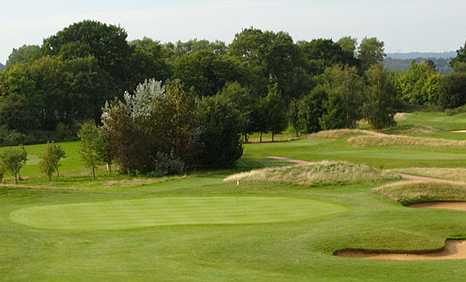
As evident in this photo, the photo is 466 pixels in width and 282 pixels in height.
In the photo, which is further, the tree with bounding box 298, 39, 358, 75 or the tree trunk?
the tree with bounding box 298, 39, 358, 75

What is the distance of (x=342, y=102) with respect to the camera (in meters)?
82.1

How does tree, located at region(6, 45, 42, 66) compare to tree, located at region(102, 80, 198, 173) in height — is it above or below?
above

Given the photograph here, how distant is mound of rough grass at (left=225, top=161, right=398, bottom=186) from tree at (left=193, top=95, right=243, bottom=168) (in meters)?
10.5

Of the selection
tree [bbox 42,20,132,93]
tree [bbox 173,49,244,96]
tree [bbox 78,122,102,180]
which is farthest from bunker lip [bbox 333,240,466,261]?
tree [bbox 173,49,244,96]

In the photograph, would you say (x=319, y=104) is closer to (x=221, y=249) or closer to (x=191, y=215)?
(x=191, y=215)

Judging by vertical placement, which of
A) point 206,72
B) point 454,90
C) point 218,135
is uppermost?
point 206,72

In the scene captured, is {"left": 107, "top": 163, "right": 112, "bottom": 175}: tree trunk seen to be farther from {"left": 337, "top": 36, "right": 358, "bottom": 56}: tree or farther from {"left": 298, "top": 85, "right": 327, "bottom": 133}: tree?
{"left": 337, "top": 36, "right": 358, "bottom": 56}: tree

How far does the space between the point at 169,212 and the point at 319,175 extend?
13.9 m

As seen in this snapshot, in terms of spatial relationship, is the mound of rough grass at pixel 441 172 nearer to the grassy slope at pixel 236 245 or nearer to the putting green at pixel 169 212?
the grassy slope at pixel 236 245

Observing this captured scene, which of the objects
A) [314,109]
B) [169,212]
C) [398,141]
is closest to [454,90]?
[314,109]

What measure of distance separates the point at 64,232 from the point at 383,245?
→ 40.0 feet

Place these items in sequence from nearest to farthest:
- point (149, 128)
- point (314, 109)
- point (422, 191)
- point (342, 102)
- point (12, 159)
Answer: point (422, 191) < point (12, 159) < point (149, 128) < point (342, 102) < point (314, 109)

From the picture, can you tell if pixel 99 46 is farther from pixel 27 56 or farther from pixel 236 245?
pixel 236 245

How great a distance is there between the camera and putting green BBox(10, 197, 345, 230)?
26562 mm
